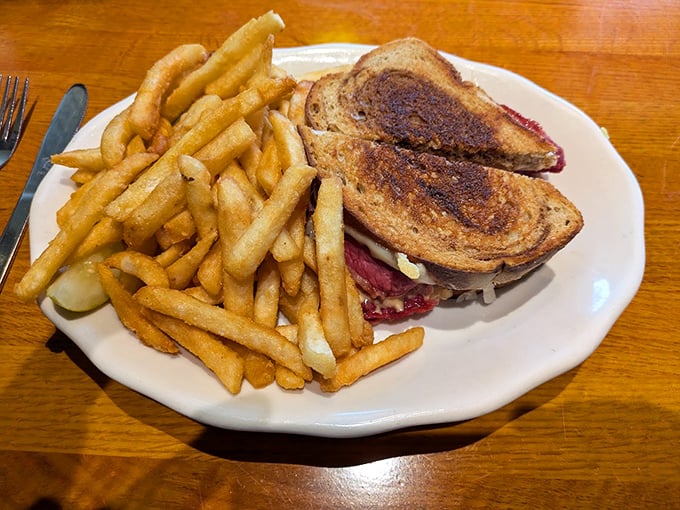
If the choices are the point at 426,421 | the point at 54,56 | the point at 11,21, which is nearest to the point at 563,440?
the point at 426,421

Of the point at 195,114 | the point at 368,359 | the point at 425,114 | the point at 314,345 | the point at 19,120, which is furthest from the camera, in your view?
the point at 19,120

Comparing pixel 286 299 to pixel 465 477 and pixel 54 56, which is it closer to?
pixel 465 477

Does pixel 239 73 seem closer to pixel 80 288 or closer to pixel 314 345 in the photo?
pixel 80 288

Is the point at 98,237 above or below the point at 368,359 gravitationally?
above

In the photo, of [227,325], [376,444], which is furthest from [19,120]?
[376,444]

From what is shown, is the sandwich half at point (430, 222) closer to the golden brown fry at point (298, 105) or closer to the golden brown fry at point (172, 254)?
the golden brown fry at point (298, 105)

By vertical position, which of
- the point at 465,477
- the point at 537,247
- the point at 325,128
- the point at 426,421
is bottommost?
the point at 465,477
